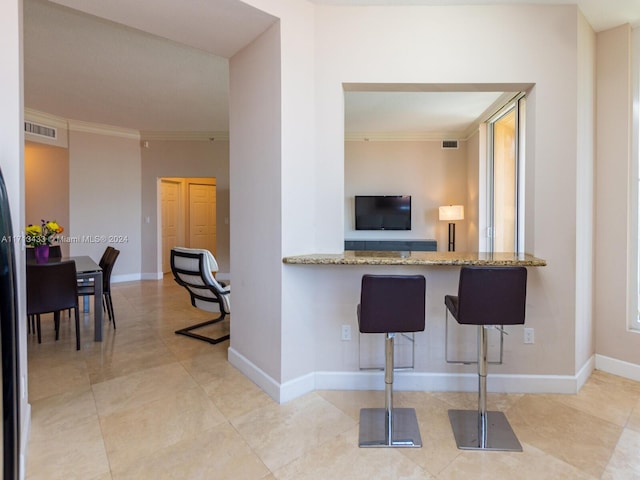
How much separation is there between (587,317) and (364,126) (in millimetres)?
4234

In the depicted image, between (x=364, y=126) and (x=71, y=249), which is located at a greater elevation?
(x=364, y=126)

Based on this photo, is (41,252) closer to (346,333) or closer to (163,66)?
(163,66)

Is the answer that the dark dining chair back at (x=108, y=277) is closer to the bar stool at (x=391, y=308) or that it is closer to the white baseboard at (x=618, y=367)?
the bar stool at (x=391, y=308)

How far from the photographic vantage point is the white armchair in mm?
3096

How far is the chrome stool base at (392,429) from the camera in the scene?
178 centimetres

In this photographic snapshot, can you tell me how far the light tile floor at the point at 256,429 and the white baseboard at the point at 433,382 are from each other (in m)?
0.06

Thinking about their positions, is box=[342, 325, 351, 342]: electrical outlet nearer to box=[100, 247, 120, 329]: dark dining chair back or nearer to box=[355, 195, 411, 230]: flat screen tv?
box=[100, 247, 120, 329]: dark dining chair back

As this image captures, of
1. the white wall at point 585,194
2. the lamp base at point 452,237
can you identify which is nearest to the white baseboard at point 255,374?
the white wall at point 585,194

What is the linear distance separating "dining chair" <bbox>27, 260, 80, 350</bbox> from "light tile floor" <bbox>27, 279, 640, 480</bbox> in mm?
462

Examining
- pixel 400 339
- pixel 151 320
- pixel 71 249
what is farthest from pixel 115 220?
pixel 400 339

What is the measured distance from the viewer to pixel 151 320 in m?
3.91

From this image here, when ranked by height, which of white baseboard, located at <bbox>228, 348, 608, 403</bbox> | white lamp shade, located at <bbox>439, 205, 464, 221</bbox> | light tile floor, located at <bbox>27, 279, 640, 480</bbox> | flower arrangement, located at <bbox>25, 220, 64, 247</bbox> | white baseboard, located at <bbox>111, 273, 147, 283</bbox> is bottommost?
light tile floor, located at <bbox>27, 279, 640, 480</bbox>

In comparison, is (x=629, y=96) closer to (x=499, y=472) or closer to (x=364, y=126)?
(x=499, y=472)

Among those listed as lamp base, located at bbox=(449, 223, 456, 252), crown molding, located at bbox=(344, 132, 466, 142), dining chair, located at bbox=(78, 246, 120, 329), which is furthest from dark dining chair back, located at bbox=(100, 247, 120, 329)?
lamp base, located at bbox=(449, 223, 456, 252)
